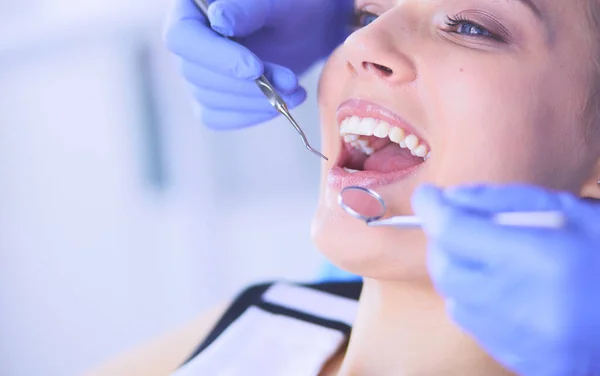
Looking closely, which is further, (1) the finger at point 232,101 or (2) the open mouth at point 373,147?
(1) the finger at point 232,101

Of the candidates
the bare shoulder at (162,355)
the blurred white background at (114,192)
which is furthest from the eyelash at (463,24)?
the blurred white background at (114,192)

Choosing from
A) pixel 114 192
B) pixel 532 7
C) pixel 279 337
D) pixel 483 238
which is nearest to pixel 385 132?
pixel 532 7

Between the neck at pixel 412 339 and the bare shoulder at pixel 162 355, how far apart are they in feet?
1.49

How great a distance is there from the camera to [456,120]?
1012 mm

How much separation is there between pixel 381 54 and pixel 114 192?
5.24 feet

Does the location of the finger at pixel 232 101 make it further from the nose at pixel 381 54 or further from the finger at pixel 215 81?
the nose at pixel 381 54

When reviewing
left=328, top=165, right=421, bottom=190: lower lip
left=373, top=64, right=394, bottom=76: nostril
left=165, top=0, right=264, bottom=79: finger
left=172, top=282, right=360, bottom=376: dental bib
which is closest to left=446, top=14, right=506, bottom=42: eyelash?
left=373, top=64, right=394, bottom=76: nostril

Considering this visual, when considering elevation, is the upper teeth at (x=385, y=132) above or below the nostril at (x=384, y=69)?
below

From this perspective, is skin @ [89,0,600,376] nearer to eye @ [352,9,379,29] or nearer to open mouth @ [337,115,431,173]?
open mouth @ [337,115,431,173]

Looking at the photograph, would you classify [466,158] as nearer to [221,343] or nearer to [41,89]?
[221,343]

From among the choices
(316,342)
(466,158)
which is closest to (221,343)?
(316,342)

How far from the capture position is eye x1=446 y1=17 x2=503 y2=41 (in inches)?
41.6

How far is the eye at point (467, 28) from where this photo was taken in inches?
41.6

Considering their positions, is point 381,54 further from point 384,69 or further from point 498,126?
point 498,126
